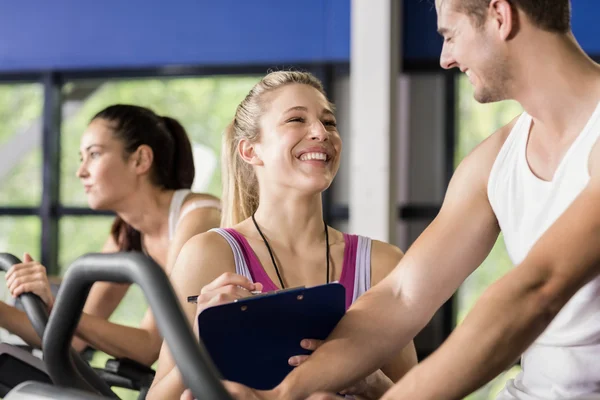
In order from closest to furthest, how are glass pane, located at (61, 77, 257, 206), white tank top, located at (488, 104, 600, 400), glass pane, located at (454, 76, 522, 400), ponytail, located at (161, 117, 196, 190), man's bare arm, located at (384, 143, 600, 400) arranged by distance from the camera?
man's bare arm, located at (384, 143, 600, 400) < white tank top, located at (488, 104, 600, 400) < ponytail, located at (161, 117, 196, 190) < glass pane, located at (454, 76, 522, 400) < glass pane, located at (61, 77, 257, 206)

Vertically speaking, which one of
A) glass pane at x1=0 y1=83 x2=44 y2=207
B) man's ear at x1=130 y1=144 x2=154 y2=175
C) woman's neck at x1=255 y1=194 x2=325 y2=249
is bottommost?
woman's neck at x1=255 y1=194 x2=325 y2=249

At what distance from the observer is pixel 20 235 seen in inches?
228

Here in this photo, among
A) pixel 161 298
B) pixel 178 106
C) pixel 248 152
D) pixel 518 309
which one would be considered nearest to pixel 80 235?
pixel 178 106

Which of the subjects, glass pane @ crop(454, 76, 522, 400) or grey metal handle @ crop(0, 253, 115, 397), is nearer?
grey metal handle @ crop(0, 253, 115, 397)

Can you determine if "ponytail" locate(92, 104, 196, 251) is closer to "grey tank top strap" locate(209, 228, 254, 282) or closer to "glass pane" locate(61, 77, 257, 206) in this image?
"grey tank top strap" locate(209, 228, 254, 282)

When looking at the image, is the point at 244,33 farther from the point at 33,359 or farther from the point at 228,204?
the point at 33,359

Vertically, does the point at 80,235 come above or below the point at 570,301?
above

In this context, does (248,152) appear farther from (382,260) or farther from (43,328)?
(43,328)

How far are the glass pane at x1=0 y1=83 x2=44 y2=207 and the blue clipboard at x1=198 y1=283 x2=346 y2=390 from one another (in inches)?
184

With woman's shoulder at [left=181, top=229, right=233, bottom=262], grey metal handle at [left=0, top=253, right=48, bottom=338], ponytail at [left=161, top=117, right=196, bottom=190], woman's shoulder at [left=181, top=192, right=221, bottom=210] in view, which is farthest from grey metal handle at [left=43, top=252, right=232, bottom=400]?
ponytail at [left=161, top=117, right=196, bottom=190]

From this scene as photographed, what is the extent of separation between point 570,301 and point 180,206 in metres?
1.62

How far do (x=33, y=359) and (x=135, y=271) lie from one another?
120 centimetres

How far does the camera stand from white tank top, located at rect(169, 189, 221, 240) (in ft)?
8.63

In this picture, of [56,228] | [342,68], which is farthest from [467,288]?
[56,228]
